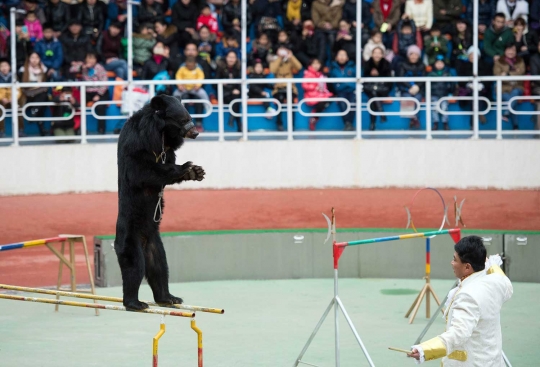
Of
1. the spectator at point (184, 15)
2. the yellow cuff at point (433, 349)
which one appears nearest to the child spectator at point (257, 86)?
the spectator at point (184, 15)

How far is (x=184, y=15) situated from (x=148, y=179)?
12.0 meters

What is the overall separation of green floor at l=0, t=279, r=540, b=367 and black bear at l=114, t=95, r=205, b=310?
220 cm

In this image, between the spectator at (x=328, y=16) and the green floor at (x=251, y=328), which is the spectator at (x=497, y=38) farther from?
the green floor at (x=251, y=328)

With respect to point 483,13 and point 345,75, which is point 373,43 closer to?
point 345,75

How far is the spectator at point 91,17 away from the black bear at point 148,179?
11.6 m

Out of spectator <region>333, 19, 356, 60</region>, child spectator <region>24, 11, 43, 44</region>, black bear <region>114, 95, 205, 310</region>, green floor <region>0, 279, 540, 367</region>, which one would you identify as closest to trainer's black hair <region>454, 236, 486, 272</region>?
black bear <region>114, 95, 205, 310</region>

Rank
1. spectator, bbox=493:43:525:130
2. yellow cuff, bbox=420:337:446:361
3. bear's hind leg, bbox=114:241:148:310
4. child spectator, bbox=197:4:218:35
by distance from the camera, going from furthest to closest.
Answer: child spectator, bbox=197:4:218:35
spectator, bbox=493:43:525:130
bear's hind leg, bbox=114:241:148:310
yellow cuff, bbox=420:337:446:361

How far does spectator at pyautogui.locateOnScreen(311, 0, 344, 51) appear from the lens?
61.3 feet

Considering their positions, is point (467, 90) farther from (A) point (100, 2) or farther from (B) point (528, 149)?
(A) point (100, 2)

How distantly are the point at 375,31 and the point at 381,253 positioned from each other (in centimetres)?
619

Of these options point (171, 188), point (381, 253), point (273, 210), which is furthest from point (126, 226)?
point (171, 188)

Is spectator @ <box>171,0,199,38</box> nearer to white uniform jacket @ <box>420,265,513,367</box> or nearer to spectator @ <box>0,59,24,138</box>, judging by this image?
spectator @ <box>0,59,24,138</box>

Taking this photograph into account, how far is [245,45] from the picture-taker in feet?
57.5

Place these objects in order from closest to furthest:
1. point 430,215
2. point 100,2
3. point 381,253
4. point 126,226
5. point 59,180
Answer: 1. point 126,226
2. point 381,253
3. point 430,215
4. point 59,180
5. point 100,2
